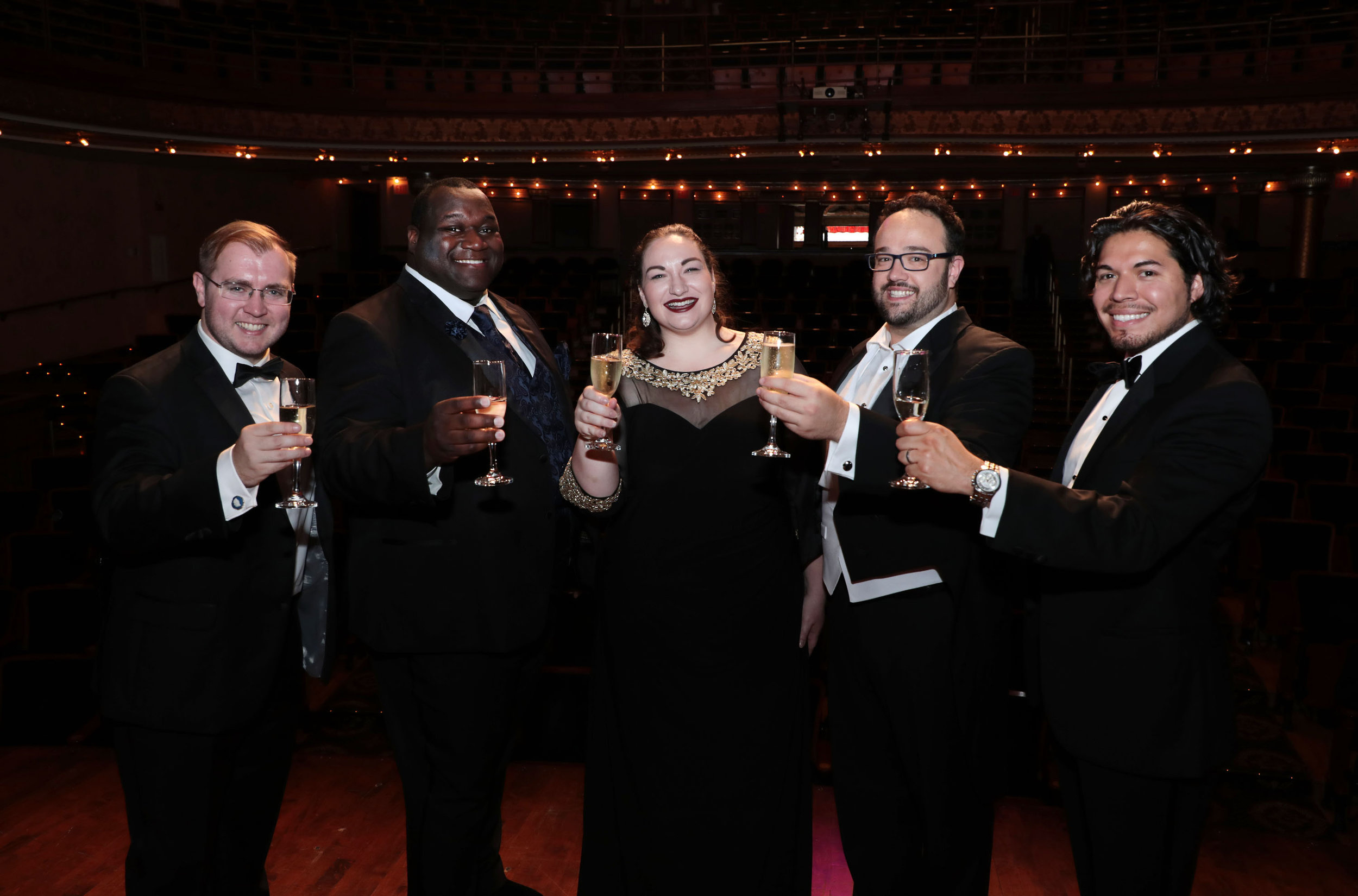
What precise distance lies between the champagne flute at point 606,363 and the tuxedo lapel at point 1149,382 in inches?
37.4

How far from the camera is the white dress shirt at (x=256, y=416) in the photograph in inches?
72.6

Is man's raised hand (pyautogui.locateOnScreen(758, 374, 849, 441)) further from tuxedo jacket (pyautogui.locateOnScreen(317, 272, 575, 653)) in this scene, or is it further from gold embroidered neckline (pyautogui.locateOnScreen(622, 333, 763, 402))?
tuxedo jacket (pyautogui.locateOnScreen(317, 272, 575, 653))

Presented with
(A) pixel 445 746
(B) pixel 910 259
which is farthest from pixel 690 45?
(A) pixel 445 746

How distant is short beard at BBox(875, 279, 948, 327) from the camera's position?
7.59 ft

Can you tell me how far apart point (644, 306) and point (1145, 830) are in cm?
155

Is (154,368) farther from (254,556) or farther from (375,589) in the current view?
(375,589)

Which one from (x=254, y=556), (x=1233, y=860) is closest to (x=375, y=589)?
(x=254, y=556)

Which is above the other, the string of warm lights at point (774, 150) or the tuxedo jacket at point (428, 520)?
the string of warm lights at point (774, 150)

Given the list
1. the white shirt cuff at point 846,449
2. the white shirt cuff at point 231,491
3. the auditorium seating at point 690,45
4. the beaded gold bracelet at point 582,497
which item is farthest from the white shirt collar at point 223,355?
the auditorium seating at point 690,45

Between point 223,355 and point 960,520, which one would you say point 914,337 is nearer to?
point 960,520

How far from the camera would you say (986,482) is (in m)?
1.68

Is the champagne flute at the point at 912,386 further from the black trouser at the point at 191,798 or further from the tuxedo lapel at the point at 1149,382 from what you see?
the black trouser at the point at 191,798

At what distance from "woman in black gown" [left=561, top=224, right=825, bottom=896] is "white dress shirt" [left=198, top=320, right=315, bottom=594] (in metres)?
0.59

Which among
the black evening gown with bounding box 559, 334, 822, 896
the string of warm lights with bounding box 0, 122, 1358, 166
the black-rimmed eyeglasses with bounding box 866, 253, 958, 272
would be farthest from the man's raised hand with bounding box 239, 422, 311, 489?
the string of warm lights with bounding box 0, 122, 1358, 166
